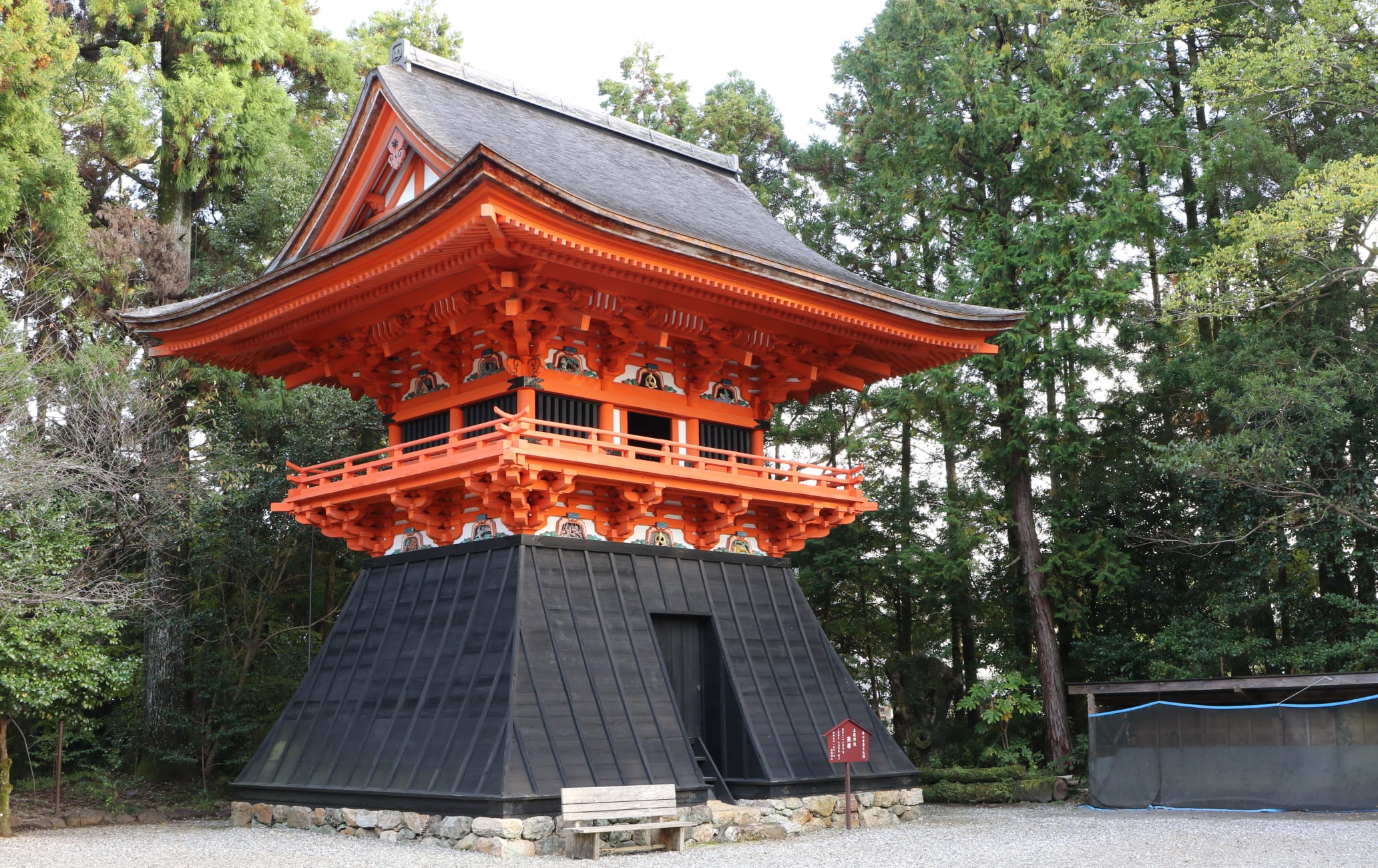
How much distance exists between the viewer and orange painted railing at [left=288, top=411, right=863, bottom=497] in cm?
1116

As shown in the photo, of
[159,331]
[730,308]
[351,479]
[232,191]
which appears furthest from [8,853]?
[232,191]

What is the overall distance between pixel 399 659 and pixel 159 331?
192 inches

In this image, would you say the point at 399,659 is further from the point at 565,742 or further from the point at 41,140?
the point at 41,140

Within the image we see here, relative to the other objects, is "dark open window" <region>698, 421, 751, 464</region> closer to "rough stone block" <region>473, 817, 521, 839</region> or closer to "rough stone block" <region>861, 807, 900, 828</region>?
"rough stone block" <region>861, 807, 900, 828</region>

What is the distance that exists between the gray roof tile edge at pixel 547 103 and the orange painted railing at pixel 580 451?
17.2 feet

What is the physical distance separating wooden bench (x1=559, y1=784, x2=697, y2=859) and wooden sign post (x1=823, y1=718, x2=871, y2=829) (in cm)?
185

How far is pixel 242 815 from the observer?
12516mm

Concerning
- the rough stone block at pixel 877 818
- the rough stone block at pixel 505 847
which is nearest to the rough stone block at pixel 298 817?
the rough stone block at pixel 505 847

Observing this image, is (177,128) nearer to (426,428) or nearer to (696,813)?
(426,428)

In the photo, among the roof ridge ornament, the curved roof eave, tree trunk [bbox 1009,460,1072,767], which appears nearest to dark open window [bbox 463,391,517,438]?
the curved roof eave

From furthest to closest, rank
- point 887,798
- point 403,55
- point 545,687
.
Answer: point 403,55, point 887,798, point 545,687

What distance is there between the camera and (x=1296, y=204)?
14508mm

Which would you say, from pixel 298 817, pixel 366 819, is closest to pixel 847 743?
pixel 366 819

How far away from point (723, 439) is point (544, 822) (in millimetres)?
5346
